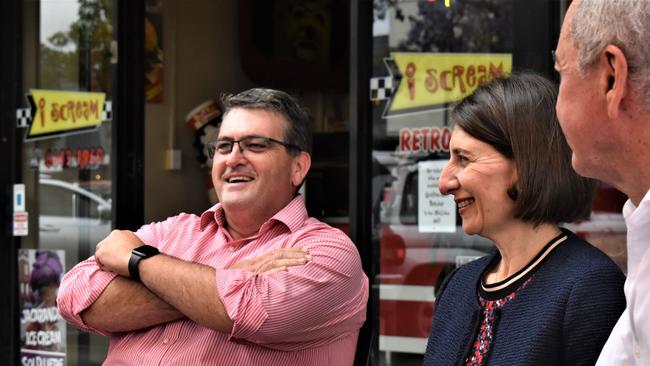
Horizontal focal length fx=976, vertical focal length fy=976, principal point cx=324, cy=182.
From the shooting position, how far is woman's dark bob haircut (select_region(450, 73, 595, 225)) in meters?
2.14


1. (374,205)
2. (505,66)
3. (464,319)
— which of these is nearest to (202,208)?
(374,205)

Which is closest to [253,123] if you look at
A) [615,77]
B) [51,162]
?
[615,77]

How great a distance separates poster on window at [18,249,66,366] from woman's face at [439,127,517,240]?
3578 mm

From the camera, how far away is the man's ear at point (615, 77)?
52.6 inches

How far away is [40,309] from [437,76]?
8.63 feet

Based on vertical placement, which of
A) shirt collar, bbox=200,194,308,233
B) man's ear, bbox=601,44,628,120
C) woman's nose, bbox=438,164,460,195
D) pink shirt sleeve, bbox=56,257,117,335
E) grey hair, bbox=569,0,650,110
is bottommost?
pink shirt sleeve, bbox=56,257,117,335

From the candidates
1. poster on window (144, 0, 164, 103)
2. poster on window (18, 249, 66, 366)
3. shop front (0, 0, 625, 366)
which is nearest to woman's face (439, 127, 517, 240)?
shop front (0, 0, 625, 366)

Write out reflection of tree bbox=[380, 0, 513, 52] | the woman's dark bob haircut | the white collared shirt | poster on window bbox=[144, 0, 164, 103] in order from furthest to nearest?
poster on window bbox=[144, 0, 164, 103] → reflection of tree bbox=[380, 0, 513, 52] → the woman's dark bob haircut → the white collared shirt

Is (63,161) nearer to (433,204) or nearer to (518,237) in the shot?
(433,204)

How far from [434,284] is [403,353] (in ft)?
1.15

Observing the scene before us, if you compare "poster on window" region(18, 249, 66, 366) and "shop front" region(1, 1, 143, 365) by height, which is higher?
"shop front" region(1, 1, 143, 365)

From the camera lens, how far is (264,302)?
2.60 metres

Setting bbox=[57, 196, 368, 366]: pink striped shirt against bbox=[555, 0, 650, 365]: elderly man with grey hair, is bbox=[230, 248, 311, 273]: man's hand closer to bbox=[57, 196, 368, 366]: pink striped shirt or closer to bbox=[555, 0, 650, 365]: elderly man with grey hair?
bbox=[57, 196, 368, 366]: pink striped shirt

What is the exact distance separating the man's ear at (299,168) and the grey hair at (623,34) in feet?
5.88
